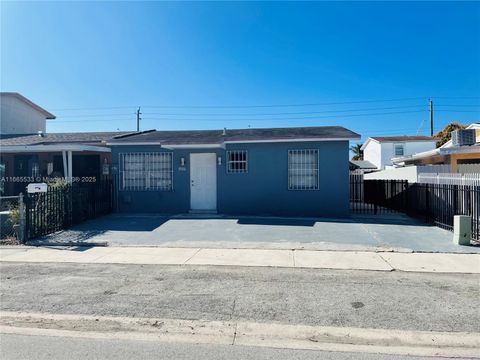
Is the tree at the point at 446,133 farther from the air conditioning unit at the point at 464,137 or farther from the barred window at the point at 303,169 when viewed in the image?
the barred window at the point at 303,169

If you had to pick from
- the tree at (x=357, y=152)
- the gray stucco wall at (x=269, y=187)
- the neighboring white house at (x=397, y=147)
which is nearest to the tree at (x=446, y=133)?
the neighboring white house at (x=397, y=147)

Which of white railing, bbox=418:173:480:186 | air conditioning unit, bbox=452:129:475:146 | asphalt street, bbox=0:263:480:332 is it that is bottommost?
asphalt street, bbox=0:263:480:332

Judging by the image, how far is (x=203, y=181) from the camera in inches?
543

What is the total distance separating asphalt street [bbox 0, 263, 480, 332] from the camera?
4.46m

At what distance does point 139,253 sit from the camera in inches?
314

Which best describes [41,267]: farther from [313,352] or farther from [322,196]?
[322,196]

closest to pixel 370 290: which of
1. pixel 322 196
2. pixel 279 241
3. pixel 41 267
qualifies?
pixel 279 241

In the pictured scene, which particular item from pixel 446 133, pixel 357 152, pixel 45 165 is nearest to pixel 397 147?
pixel 446 133

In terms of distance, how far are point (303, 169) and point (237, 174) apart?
2588mm

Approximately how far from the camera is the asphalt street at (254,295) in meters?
4.46

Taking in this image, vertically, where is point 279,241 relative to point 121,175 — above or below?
below

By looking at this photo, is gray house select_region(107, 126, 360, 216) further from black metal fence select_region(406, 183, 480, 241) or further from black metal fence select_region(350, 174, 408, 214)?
black metal fence select_region(350, 174, 408, 214)

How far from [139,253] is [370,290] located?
5149 millimetres

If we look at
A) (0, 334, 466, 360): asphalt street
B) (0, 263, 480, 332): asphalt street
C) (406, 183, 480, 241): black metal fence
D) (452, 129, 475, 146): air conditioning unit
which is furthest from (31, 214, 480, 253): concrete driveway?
(452, 129, 475, 146): air conditioning unit
